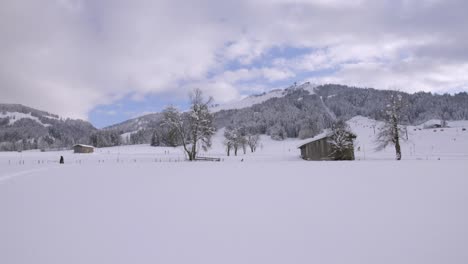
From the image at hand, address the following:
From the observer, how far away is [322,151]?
4862cm

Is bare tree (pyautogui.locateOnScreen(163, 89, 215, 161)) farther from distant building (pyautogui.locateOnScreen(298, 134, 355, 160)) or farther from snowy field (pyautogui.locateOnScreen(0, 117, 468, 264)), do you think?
snowy field (pyautogui.locateOnScreen(0, 117, 468, 264))

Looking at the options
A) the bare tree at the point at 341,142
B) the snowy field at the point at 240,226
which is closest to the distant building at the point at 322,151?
the bare tree at the point at 341,142

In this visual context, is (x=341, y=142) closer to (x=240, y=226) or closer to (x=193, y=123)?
(x=193, y=123)

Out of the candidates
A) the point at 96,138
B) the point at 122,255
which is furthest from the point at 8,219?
the point at 96,138

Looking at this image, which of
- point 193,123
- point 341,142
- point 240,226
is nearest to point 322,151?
point 341,142

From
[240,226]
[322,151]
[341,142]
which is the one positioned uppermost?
Answer: [341,142]

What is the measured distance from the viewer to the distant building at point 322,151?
45.1m

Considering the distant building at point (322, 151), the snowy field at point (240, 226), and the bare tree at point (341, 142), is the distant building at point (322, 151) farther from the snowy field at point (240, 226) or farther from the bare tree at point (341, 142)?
the snowy field at point (240, 226)

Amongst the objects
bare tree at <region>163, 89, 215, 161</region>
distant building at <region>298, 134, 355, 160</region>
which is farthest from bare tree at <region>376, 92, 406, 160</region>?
bare tree at <region>163, 89, 215, 161</region>

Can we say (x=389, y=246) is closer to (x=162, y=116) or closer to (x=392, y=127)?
(x=392, y=127)

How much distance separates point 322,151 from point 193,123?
24.7 metres

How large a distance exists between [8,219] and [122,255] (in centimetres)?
597

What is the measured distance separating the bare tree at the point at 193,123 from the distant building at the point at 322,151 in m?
20.9

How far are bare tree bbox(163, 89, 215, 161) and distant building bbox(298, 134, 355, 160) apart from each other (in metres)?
20.9
